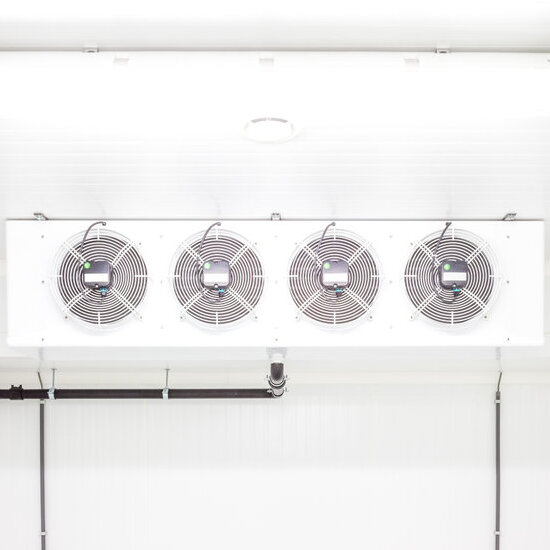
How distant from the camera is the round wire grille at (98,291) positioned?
6.04 ft

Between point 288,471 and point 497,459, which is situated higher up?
point 497,459

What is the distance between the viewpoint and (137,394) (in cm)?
289

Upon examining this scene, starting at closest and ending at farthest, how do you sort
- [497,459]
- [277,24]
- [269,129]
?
[277,24] < [269,129] < [497,459]

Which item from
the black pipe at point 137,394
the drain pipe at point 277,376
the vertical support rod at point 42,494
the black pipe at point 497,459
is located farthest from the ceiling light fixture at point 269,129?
the vertical support rod at point 42,494

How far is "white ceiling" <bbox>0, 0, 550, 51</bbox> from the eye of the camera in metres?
1.09

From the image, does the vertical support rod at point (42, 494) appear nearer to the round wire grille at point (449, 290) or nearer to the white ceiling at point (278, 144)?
the white ceiling at point (278, 144)

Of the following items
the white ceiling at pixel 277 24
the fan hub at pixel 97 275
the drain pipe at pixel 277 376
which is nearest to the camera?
the white ceiling at pixel 277 24

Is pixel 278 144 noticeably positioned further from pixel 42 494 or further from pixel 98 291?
pixel 42 494

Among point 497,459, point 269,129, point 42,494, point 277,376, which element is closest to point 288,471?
point 277,376

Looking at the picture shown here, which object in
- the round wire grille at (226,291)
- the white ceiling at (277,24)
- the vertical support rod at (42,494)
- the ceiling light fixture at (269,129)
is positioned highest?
the white ceiling at (277,24)

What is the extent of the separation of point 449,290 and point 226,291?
87cm

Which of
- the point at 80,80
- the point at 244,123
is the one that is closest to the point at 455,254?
the point at 244,123

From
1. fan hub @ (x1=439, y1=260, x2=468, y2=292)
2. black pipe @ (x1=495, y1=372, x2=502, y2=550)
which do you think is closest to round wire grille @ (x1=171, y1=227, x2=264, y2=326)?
fan hub @ (x1=439, y1=260, x2=468, y2=292)

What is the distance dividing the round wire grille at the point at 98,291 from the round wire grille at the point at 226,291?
15cm
